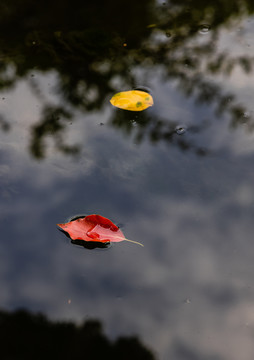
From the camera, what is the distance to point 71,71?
1868 millimetres

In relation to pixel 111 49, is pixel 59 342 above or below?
below

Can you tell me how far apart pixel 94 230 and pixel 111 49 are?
1.09 m

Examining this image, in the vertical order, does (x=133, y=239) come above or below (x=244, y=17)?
below

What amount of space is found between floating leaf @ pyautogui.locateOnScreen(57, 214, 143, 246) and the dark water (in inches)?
1.3

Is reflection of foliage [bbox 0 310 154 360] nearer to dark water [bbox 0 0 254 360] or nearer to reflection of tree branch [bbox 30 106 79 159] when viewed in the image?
dark water [bbox 0 0 254 360]

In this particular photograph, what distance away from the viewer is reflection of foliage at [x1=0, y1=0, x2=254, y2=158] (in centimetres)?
172

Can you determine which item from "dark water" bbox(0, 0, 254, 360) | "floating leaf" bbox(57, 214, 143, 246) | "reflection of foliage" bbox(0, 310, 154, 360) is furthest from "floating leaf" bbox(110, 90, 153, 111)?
"reflection of foliage" bbox(0, 310, 154, 360)

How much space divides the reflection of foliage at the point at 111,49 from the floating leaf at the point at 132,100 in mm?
62

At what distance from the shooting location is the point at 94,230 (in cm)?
129

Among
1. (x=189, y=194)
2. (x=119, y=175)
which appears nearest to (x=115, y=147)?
(x=119, y=175)

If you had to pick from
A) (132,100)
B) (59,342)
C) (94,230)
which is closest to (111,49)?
(132,100)

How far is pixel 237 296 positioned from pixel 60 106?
1102 mm

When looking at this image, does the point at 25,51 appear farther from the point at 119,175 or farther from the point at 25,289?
the point at 25,289

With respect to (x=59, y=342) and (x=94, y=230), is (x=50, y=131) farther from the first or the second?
(x=59, y=342)
